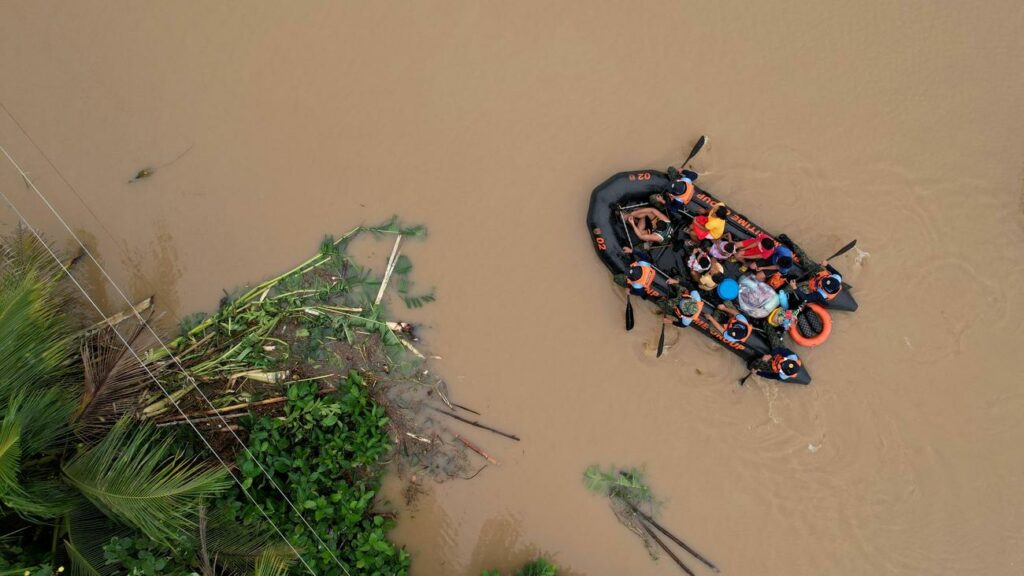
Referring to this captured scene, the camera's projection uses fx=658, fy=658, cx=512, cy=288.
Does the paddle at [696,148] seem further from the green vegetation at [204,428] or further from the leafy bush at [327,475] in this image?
the leafy bush at [327,475]

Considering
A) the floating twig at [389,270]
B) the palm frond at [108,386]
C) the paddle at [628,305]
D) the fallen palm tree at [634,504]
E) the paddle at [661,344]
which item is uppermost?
the palm frond at [108,386]

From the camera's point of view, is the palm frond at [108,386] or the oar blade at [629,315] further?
the oar blade at [629,315]

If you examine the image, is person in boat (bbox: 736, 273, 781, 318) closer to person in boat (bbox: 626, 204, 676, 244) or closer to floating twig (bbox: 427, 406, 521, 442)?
person in boat (bbox: 626, 204, 676, 244)

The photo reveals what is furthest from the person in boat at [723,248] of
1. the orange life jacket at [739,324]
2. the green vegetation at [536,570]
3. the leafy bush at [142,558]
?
the leafy bush at [142,558]

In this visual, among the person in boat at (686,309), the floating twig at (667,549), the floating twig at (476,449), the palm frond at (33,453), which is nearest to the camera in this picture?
the palm frond at (33,453)

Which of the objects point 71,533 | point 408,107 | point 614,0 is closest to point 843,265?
point 614,0

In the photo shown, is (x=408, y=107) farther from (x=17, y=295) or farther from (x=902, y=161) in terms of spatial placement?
(x=902, y=161)
